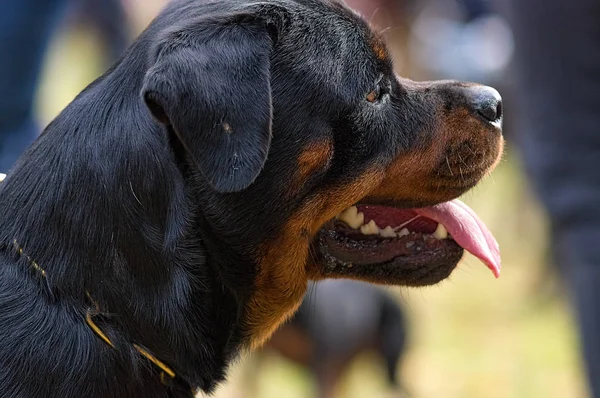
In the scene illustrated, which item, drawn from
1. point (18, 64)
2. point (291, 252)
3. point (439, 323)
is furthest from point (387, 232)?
point (439, 323)

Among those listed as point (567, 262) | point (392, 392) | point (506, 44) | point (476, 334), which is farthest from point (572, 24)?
point (506, 44)

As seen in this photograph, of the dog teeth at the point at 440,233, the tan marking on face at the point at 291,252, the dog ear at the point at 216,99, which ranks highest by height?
the dog ear at the point at 216,99

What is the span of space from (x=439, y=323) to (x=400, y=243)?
14.6 ft

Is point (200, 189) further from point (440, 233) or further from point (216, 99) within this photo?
point (440, 233)

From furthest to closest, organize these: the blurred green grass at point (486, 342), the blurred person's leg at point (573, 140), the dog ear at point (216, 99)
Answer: the blurred green grass at point (486, 342) < the blurred person's leg at point (573, 140) < the dog ear at point (216, 99)

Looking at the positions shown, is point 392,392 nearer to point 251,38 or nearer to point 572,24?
point 572,24

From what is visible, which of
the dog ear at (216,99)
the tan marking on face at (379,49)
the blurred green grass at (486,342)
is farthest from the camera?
the blurred green grass at (486,342)

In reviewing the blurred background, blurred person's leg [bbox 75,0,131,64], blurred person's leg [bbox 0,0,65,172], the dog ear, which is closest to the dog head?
the dog ear

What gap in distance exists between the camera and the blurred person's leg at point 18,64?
13.8 ft

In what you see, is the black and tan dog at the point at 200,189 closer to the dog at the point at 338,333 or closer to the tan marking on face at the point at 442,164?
the tan marking on face at the point at 442,164

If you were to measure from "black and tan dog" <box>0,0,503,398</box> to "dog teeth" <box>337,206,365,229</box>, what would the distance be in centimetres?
1

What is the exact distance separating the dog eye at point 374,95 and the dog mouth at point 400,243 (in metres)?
0.33

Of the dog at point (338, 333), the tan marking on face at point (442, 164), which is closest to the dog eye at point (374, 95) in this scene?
the tan marking on face at point (442, 164)

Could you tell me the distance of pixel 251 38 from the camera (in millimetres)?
2414
